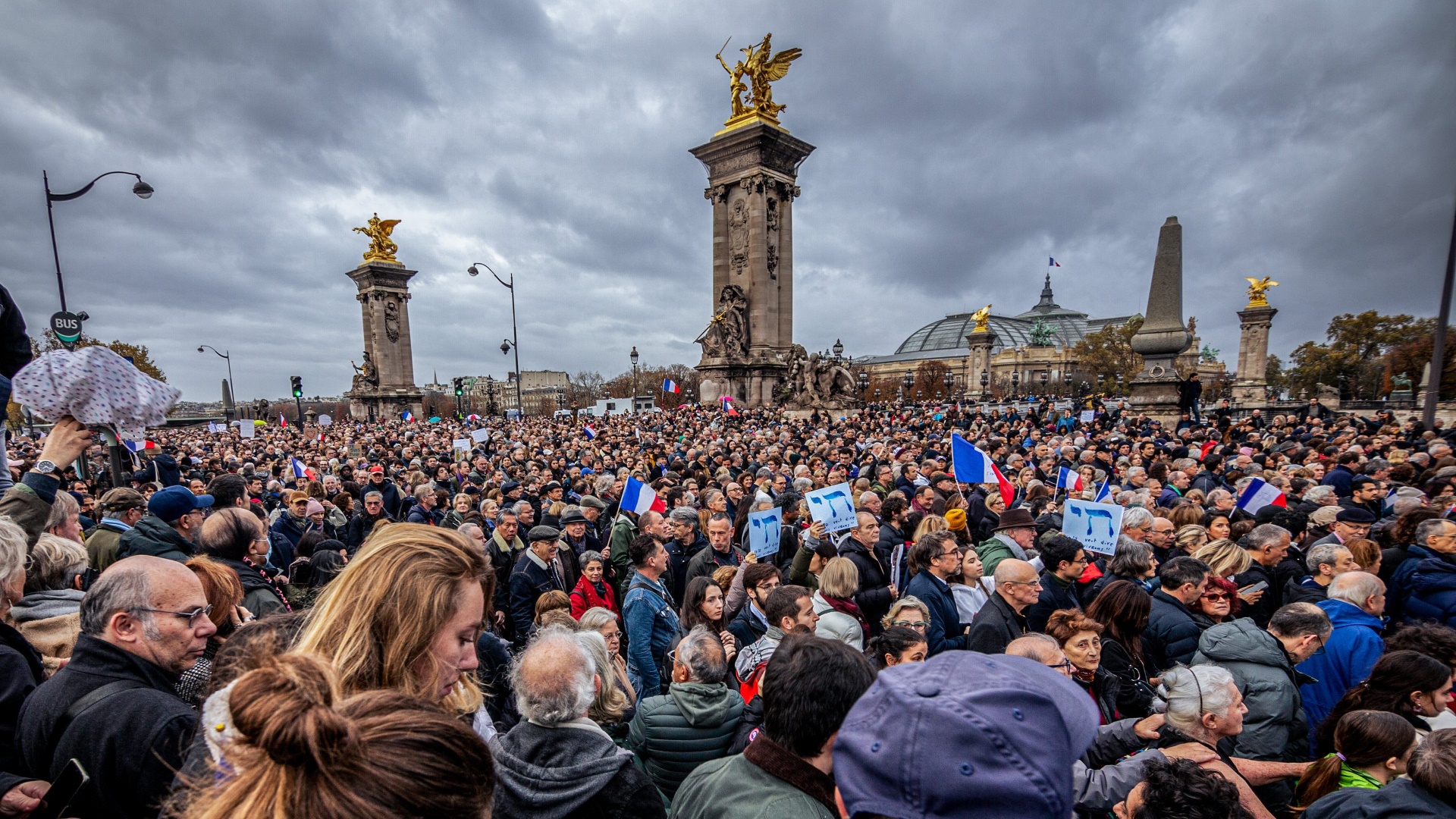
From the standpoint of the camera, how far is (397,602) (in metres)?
1.65

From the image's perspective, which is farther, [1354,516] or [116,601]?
[1354,516]

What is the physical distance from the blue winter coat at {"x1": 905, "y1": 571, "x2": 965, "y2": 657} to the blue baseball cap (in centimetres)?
531

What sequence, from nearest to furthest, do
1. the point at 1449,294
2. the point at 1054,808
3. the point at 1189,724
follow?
the point at 1054,808 → the point at 1189,724 → the point at 1449,294

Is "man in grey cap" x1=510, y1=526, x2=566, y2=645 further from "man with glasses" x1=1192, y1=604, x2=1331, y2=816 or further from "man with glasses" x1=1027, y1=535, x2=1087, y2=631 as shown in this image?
"man with glasses" x1=1192, y1=604, x2=1331, y2=816

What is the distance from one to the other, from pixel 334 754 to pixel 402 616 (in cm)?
78

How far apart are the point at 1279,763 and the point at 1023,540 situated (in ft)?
9.19

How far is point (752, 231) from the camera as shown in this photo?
32.5 meters

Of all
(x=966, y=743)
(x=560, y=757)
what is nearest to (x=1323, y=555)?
(x=966, y=743)

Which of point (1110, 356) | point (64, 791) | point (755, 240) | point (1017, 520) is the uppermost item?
point (755, 240)

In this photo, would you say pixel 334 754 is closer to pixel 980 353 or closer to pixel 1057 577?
pixel 1057 577

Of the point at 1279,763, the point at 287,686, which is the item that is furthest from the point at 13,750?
the point at 1279,763

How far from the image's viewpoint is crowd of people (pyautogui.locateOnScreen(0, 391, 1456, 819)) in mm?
1190

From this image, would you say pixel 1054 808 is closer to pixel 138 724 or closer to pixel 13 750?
pixel 138 724

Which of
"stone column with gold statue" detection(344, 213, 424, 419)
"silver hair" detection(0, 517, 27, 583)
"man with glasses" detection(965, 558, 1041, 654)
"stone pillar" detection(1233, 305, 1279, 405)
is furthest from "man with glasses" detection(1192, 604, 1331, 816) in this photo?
"stone column with gold statue" detection(344, 213, 424, 419)
